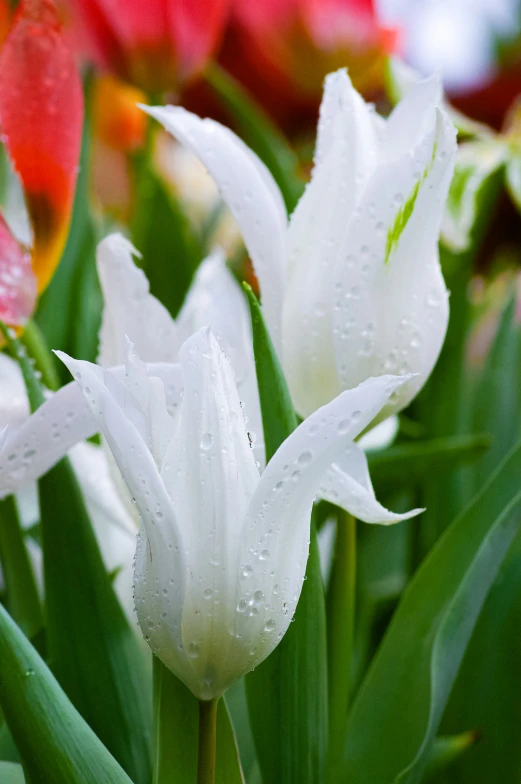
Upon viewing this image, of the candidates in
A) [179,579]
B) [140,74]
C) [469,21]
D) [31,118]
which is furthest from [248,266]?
[469,21]

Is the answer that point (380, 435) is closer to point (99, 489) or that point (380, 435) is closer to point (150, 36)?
point (99, 489)

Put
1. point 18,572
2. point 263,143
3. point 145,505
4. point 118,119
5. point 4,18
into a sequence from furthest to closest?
point 118,119 < point 263,143 < point 4,18 < point 18,572 < point 145,505

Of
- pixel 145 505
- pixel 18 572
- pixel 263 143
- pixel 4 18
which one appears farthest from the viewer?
pixel 263 143

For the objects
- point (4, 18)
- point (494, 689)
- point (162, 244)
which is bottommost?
point (494, 689)

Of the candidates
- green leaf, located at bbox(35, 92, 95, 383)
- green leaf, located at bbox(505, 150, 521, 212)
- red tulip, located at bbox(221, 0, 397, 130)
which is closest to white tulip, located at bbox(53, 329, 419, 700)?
green leaf, located at bbox(35, 92, 95, 383)

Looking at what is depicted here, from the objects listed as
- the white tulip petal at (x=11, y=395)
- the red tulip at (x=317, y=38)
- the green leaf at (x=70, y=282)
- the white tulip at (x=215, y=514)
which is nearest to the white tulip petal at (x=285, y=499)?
the white tulip at (x=215, y=514)

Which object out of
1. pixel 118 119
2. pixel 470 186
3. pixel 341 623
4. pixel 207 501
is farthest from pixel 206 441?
pixel 118 119

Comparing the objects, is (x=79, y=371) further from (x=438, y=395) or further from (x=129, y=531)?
(x=438, y=395)

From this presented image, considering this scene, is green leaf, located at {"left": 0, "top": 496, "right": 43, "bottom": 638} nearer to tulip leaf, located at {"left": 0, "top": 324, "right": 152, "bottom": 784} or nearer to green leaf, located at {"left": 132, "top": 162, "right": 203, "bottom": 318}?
tulip leaf, located at {"left": 0, "top": 324, "right": 152, "bottom": 784}
